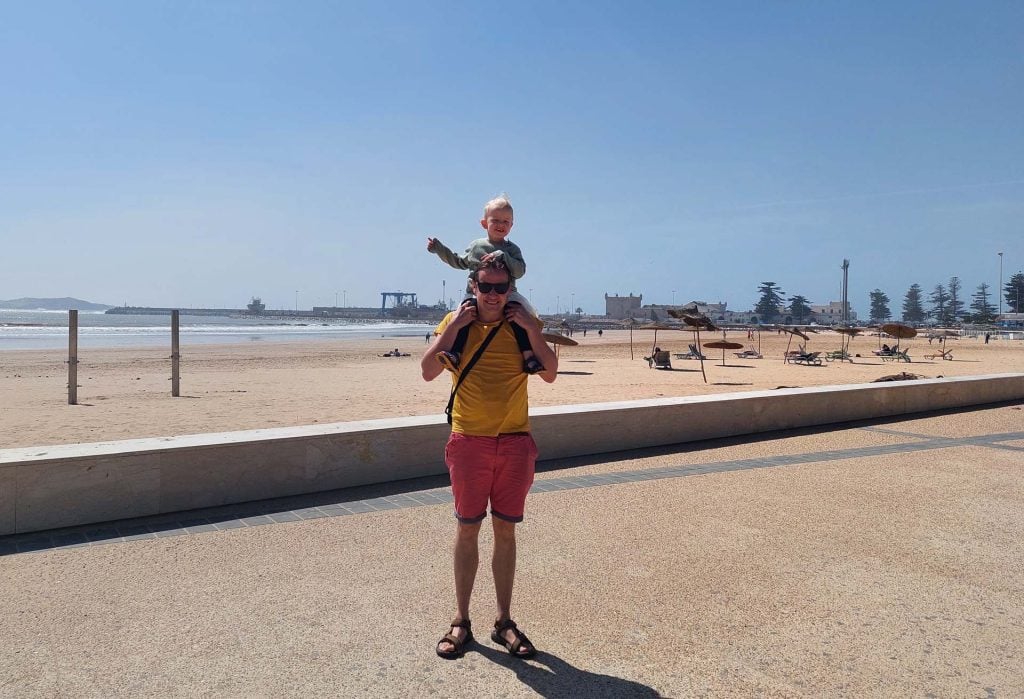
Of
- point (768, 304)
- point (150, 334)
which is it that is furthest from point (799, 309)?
point (150, 334)

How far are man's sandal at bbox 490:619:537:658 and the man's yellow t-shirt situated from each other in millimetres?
772

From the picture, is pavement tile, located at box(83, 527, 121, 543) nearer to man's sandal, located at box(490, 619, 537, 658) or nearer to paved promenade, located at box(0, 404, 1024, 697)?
paved promenade, located at box(0, 404, 1024, 697)

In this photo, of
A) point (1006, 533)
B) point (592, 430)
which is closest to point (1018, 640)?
point (1006, 533)

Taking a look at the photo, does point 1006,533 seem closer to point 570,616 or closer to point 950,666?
point 950,666

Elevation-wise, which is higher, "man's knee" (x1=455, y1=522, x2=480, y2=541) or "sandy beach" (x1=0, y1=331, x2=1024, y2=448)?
"man's knee" (x1=455, y1=522, x2=480, y2=541)

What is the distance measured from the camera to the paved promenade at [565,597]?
2.81 metres

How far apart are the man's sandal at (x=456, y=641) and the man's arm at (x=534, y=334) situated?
1.01 meters

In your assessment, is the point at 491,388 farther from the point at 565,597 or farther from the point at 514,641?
the point at 565,597

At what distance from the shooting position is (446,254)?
3096mm

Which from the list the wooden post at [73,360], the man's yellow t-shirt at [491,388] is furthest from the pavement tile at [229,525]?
the wooden post at [73,360]

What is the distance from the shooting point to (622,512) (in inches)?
199

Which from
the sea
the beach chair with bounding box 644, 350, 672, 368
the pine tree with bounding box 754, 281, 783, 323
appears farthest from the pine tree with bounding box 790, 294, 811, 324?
the beach chair with bounding box 644, 350, 672, 368

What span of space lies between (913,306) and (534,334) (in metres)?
160

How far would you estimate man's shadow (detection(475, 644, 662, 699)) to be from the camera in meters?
2.70
